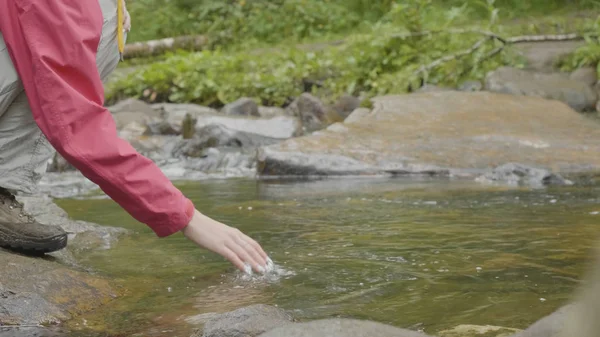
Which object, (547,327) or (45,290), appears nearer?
(547,327)

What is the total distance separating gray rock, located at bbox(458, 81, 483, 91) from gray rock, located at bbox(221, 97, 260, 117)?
2.50 metres

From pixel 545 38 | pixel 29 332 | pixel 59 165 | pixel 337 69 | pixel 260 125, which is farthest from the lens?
pixel 337 69

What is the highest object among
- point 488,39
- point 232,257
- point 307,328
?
point 307,328

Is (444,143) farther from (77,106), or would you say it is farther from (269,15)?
(269,15)

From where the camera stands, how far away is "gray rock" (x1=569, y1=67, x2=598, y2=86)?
31.1 feet

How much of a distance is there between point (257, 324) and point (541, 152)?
4310mm

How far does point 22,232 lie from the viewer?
8.71 ft

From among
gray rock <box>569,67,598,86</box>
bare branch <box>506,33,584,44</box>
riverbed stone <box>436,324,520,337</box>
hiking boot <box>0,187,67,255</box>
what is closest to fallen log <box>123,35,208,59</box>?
bare branch <box>506,33,584,44</box>

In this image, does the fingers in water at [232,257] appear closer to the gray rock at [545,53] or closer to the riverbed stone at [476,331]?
the riverbed stone at [476,331]

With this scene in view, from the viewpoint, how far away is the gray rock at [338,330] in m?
1.76

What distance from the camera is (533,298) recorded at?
7.64 ft

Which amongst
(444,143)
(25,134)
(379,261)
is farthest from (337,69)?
(25,134)

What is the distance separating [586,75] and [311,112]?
332 cm

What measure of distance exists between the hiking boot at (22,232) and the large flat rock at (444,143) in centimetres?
340
